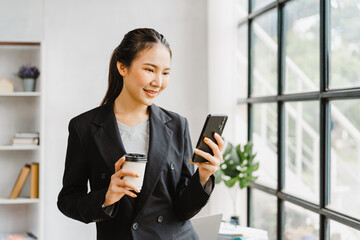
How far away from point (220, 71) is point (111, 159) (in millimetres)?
2922

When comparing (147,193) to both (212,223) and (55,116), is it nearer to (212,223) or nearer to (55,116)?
(212,223)

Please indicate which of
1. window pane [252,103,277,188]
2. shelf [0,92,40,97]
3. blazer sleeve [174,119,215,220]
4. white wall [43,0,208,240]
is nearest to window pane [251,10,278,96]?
window pane [252,103,277,188]

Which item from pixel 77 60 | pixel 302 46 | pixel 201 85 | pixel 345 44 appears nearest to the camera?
pixel 345 44

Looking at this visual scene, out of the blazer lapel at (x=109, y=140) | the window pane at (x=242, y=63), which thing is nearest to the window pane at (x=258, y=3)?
the window pane at (x=242, y=63)

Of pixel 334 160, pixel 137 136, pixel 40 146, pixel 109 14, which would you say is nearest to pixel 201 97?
pixel 109 14

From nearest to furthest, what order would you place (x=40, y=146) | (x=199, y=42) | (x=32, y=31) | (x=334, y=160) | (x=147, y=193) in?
(x=147, y=193)
(x=334, y=160)
(x=40, y=146)
(x=32, y=31)
(x=199, y=42)

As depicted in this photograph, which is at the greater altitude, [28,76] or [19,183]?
[28,76]

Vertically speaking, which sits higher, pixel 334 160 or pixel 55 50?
pixel 55 50

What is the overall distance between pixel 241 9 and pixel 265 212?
1.78 m

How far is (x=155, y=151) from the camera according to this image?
1458 millimetres

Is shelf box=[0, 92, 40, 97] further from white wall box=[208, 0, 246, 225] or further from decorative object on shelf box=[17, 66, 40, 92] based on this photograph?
white wall box=[208, 0, 246, 225]

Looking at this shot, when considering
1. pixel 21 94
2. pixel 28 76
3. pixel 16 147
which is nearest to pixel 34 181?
pixel 16 147

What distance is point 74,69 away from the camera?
415 cm

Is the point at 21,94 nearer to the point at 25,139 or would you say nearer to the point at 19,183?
the point at 25,139
